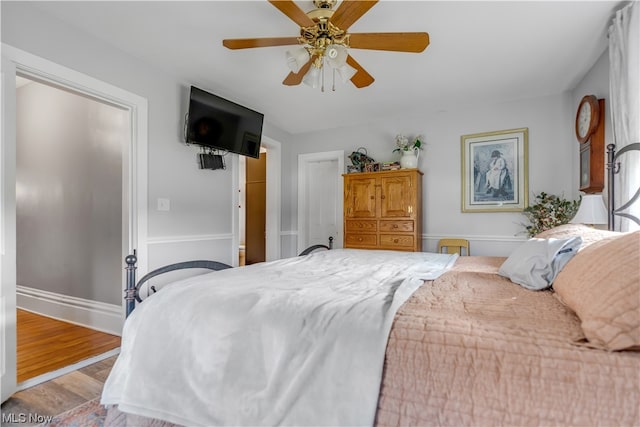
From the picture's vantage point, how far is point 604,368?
75 cm

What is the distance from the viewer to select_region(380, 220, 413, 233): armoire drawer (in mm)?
3697

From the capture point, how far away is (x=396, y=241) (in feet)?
12.3

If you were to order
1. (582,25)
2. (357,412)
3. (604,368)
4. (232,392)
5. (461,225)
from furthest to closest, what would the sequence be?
(461,225), (582,25), (232,392), (357,412), (604,368)

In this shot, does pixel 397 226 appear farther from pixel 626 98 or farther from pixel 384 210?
pixel 626 98

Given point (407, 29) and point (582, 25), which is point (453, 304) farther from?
point (582, 25)

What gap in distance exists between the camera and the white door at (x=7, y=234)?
1815mm

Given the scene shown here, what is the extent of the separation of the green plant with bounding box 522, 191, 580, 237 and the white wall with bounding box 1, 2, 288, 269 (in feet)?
11.0

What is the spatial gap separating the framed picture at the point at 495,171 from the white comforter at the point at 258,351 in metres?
2.74

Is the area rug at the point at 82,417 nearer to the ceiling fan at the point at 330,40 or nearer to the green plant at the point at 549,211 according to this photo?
the ceiling fan at the point at 330,40

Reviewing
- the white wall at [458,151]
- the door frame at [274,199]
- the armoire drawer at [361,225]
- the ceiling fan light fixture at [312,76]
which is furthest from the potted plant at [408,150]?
the ceiling fan light fixture at [312,76]

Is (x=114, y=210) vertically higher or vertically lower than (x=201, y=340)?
higher

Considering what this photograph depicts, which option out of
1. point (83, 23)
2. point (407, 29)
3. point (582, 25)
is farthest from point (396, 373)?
point (83, 23)

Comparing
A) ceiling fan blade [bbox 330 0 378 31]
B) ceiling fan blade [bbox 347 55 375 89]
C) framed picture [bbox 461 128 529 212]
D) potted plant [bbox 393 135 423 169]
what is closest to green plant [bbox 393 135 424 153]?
potted plant [bbox 393 135 423 169]

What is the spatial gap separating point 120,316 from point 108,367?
2.24ft
